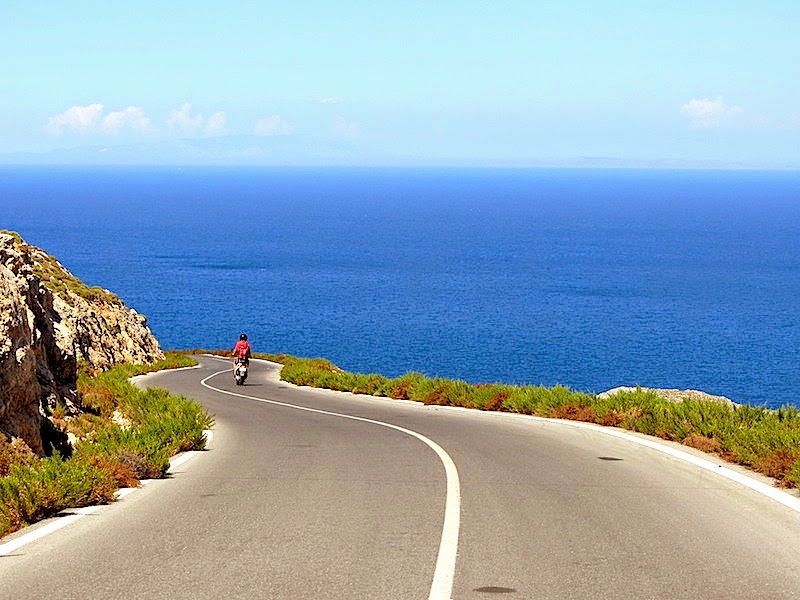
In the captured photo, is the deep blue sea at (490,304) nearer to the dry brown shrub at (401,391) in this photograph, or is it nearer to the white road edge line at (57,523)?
the dry brown shrub at (401,391)

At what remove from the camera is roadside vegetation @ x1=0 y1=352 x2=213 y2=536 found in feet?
27.7

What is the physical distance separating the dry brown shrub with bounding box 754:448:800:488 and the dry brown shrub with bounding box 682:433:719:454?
1.56 meters

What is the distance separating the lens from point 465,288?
120 m

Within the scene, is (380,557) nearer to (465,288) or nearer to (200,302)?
(200,302)

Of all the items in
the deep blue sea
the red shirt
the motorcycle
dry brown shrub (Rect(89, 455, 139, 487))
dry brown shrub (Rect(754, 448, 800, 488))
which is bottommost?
the deep blue sea

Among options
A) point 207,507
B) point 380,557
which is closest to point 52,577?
point 380,557

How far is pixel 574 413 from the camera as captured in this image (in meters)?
18.5

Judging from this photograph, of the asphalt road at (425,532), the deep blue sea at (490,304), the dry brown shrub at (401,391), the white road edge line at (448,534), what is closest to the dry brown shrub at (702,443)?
the asphalt road at (425,532)

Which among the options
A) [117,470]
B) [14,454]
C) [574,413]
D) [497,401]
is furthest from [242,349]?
[117,470]

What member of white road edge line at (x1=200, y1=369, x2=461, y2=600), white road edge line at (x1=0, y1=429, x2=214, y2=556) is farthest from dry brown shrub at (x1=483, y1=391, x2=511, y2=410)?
white road edge line at (x1=0, y1=429, x2=214, y2=556)

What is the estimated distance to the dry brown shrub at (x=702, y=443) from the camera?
1302 centimetres

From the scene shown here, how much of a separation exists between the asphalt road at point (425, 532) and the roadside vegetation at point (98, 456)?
31 centimetres

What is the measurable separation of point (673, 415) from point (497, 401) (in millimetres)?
7233

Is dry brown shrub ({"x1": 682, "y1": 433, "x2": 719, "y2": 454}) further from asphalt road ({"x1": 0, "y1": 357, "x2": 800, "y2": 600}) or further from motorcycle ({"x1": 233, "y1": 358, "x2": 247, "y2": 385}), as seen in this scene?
motorcycle ({"x1": 233, "y1": 358, "x2": 247, "y2": 385})
